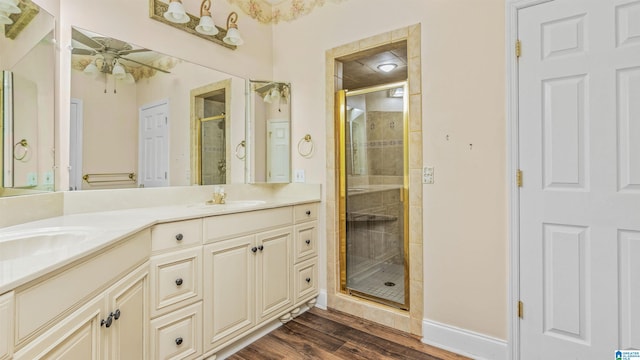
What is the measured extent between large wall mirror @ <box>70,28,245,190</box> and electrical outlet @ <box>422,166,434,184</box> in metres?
1.53

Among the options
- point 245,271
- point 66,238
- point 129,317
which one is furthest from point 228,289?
point 66,238

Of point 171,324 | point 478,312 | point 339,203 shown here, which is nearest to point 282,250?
point 339,203

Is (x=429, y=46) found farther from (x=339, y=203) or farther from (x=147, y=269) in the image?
(x=147, y=269)

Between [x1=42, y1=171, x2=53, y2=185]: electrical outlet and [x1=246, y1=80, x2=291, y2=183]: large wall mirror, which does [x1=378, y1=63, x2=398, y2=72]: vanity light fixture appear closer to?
[x1=246, y1=80, x2=291, y2=183]: large wall mirror

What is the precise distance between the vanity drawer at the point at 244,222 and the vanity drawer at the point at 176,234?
2.2 inches

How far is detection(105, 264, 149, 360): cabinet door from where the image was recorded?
116 centimetres

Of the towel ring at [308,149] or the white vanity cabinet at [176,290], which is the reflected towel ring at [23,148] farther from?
the towel ring at [308,149]

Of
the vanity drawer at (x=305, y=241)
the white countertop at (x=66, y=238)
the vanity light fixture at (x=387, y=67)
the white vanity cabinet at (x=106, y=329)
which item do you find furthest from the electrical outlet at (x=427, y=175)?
the vanity light fixture at (x=387, y=67)

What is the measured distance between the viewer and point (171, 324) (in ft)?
5.17

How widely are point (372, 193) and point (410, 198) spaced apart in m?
0.59

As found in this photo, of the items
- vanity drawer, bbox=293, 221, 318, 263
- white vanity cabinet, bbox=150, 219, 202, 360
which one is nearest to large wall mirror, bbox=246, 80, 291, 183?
vanity drawer, bbox=293, 221, 318, 263

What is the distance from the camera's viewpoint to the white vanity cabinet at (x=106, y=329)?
0.84 m

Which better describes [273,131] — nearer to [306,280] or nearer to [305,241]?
[305,241]

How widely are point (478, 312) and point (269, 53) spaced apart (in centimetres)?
272
